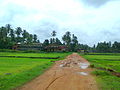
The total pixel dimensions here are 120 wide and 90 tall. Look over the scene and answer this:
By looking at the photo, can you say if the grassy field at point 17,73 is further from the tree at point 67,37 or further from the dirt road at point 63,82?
the tree at point 67,37

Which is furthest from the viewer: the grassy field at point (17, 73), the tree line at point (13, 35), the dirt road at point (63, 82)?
the tree line at point (13, 35)

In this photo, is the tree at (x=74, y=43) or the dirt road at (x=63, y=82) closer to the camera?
the dirt road at (x=63, y=82)

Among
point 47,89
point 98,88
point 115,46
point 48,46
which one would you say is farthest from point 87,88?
point 115,46

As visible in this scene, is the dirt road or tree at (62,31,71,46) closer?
the dirt road

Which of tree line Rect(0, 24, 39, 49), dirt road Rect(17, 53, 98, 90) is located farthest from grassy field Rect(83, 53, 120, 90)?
tree line Rect(0, 24, 39, 49)

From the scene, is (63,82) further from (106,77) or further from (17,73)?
(17,73)

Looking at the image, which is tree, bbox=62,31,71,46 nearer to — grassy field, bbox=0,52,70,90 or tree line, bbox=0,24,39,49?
tree line, bbox=0,24,39,49

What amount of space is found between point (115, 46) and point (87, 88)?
119m

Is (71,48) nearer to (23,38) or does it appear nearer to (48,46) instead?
(48,46)

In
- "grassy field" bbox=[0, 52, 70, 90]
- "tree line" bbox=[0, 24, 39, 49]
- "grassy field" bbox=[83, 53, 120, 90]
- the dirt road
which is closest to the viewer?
the dirt road

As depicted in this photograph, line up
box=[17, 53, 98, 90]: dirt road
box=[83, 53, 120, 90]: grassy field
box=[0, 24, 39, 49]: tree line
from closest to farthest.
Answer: box=[17, 53, 98, 90]: dirt road, box=[83, 53, 120, 90]: grassy field, box=[0, 24, 39, 49]: tree line

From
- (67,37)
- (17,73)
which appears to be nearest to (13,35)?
(67,37)

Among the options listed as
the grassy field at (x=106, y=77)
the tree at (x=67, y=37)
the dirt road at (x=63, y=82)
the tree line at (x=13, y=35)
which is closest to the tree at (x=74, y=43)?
the tree at (x=67, y=37)

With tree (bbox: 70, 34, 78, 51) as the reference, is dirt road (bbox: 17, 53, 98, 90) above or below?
below
